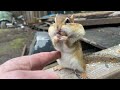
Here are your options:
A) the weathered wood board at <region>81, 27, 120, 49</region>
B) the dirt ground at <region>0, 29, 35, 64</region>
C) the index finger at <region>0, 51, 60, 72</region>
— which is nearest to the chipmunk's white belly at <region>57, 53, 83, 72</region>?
Result: the index finger at <region>0, 51, 60, 72</region>

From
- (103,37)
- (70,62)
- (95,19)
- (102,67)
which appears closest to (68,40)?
(70,62)

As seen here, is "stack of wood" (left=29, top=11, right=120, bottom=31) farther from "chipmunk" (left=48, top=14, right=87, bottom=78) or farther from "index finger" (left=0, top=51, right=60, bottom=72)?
"index finger" (left=0, top=51, right=60, bottom=72)

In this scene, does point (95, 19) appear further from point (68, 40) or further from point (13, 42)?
point (68, 40)

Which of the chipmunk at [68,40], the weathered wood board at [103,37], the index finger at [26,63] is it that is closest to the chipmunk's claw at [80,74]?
the chipmunk at [68,40]

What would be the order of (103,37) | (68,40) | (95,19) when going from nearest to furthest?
(68,40), (103,37), (95,19)
